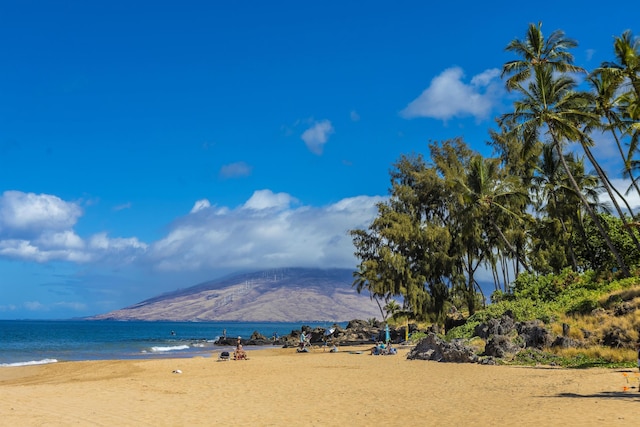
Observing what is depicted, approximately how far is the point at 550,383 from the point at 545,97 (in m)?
20.5

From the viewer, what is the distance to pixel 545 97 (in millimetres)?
31016

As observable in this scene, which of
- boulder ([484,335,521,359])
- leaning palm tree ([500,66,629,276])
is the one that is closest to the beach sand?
boulder ([484,335,521,359])

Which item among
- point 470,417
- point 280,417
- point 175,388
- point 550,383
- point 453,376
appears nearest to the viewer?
point 470,417

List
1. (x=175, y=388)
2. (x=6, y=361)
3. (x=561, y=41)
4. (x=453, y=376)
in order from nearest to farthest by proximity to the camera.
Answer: (x=175, y=388)
(x=453, y=376)
(x=561, y=41)
(x=6, y=361)

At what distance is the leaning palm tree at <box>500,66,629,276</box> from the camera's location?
30.3 meters

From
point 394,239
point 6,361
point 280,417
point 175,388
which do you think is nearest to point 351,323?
point 394,239

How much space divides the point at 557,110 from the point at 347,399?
79.0ft

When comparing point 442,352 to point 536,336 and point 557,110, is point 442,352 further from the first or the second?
point 557,110

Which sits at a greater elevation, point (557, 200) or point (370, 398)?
point (557, 200)

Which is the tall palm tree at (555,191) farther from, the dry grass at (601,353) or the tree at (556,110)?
the dry grass at (601,353)

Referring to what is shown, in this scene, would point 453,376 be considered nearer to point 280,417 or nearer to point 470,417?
point 470,417

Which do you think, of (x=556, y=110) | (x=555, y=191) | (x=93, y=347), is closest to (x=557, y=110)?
(x=556, y=110)

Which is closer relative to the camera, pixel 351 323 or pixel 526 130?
pixel 526 130

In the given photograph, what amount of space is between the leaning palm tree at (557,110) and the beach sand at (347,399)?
1595cm
